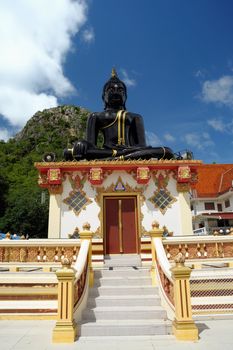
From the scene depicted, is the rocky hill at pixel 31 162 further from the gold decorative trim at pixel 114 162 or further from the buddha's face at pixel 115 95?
the gold decorative trim at pixel 114 162

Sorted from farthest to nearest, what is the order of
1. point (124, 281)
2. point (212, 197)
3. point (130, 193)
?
point (212, 197) → point (130, 193) → point (124, 281)

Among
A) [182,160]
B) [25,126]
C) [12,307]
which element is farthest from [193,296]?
[25,126]

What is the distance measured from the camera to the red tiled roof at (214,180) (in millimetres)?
33625

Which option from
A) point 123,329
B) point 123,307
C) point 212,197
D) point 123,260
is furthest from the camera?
point 212,197

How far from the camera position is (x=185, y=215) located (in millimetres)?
10391

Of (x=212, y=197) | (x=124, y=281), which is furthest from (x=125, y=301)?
(x=212, y=197)

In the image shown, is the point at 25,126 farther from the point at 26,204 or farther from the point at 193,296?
the point at 193,296

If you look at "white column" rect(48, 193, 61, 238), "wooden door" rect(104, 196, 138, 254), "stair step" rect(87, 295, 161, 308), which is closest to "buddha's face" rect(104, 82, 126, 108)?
"wooden door" rect(104, 196, 138, 254)

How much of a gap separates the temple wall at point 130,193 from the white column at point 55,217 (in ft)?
0.36

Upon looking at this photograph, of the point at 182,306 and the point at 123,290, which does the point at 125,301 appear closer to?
the point at 123,290

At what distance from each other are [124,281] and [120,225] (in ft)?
10.9

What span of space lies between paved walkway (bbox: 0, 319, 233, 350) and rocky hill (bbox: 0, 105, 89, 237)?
59.9 feet

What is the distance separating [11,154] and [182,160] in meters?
60.3

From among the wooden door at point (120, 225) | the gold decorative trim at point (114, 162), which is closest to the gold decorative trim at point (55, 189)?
the gold decorative trim at point (114, 162)
